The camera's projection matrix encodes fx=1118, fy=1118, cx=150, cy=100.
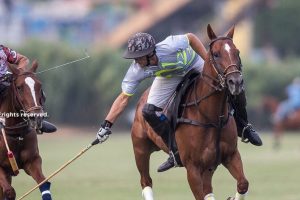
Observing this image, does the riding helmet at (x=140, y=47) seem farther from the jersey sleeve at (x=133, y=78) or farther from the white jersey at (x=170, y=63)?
the jersey sleeve at (x=133, y=78)

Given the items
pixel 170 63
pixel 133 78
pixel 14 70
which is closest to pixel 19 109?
pixel 14 70

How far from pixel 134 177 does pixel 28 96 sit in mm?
9155

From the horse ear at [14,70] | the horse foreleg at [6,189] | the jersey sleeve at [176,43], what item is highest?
the jersey sleeve at [176,43]

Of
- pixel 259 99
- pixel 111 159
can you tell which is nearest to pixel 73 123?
pixel 259 99

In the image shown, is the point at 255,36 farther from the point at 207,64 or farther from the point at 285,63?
the point at 207,64

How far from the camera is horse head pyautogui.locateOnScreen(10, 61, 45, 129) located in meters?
12.5

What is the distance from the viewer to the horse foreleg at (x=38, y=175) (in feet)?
42.3

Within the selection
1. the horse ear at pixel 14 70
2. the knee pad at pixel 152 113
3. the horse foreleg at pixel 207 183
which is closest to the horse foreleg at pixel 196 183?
the horse foreleg at pixel 207 183

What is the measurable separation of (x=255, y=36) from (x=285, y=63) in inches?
531

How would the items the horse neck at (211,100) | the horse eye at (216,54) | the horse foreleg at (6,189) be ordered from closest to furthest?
the horse eye at (216,54) < the horse neck at (211,100) < the horse foreleg at (6,189)

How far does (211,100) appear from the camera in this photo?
12.7 m

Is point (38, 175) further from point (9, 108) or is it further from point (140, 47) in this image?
point (140, 47)

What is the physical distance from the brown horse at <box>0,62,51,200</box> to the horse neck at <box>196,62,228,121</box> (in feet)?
6.07

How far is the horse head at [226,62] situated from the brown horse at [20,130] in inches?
79.5
